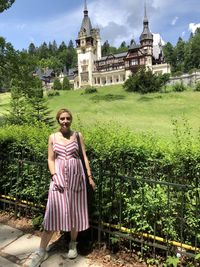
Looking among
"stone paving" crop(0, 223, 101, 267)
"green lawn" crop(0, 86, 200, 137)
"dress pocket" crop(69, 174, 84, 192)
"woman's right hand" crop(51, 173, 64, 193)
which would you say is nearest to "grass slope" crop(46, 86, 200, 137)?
"green lawn" crop(0, 86, 200, 137)

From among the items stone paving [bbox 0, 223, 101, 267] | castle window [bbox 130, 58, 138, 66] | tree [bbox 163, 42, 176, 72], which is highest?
tree [bbox 163, 42, 176, 72]

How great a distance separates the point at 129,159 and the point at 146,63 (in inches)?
3207

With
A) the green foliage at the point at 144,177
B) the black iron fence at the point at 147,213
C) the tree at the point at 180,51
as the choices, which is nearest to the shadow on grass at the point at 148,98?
Result: the green foliage at the point at 144,177

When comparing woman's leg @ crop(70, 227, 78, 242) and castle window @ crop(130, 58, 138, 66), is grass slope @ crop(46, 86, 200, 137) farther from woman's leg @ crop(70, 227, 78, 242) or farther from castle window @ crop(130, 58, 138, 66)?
castle window @ crop(130, 58, 138, 66)

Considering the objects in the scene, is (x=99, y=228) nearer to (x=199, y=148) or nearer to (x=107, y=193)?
(x=107, y=193)

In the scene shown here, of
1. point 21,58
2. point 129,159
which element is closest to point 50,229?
point 129,159

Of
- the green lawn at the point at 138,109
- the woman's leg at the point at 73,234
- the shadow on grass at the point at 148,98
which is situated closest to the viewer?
the woman's leg at the point at 73,234

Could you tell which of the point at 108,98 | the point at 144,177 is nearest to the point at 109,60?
the point at 108,98

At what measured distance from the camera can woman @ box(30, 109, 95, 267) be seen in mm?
3943

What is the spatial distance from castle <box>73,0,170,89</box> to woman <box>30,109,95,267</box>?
79.8 m

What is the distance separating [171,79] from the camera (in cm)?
7019

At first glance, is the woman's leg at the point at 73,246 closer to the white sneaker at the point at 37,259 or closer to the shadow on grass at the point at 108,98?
the white sneaker at the point at 37,259

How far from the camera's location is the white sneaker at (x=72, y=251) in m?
4.16

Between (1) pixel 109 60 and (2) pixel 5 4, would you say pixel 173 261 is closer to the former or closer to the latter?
(2) pixel 5 4
